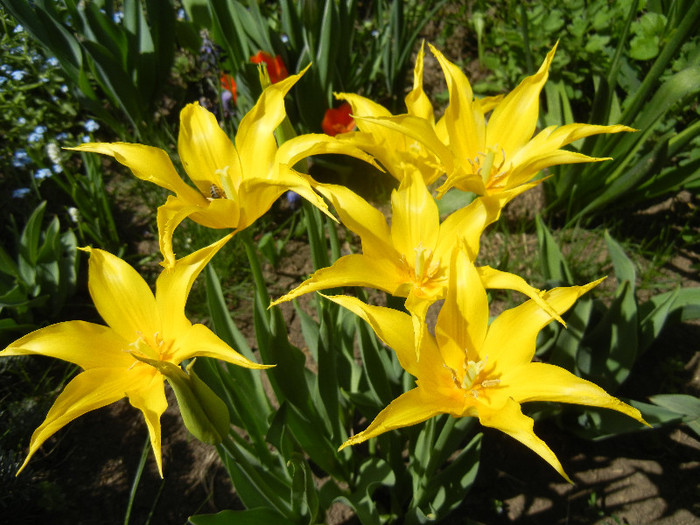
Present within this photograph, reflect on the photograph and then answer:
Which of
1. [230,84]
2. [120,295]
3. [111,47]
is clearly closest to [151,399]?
[120,295]

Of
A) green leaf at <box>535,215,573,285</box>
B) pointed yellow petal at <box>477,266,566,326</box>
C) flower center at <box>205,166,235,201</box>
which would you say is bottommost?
green leaf at <box>535,215,573,285</box>

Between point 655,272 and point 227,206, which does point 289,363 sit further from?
point 655,272

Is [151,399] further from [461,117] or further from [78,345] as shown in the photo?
[461,117]

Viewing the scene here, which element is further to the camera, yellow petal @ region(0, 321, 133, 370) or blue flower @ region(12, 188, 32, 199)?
blue flower @ region(12, 188, 32, 199)

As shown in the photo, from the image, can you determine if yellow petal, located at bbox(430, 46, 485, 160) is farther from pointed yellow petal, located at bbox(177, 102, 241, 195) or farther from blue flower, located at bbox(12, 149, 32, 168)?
blue flower, located at bbox(12, 149, 32, 168)

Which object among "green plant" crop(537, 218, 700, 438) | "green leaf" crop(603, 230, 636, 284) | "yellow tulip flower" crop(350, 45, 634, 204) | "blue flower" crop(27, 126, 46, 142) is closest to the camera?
"yellow tulip flower" crop(350, 45, 634, 204)

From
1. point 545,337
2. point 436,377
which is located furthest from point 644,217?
point 436,377

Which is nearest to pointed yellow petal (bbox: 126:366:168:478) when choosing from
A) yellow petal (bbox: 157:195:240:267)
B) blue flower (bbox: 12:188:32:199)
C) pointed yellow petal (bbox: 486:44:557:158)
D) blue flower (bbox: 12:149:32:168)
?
yellow petal (bbox: 157:195:240:267)
